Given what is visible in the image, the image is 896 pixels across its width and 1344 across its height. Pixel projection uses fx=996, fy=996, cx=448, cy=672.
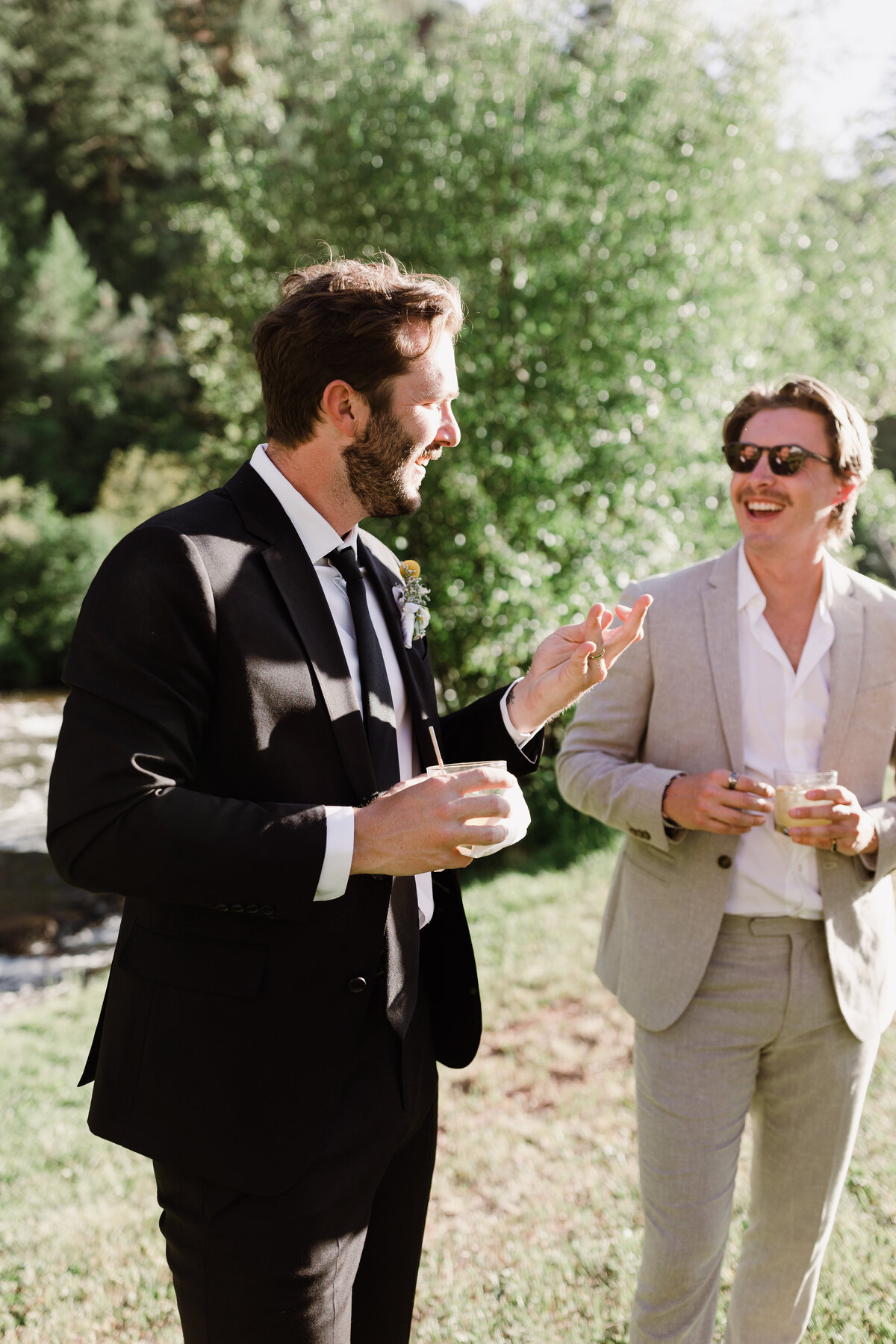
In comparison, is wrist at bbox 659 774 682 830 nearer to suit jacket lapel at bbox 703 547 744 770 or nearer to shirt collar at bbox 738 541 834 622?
suit jacket lapel at bbox 703 547 744 770

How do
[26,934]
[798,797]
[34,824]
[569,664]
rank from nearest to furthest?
[569,664], [798,797], [26,934], [34,824]

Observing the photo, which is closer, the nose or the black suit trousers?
the black suit trousers

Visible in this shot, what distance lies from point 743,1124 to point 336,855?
61.4 inches

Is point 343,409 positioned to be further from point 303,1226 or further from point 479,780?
point 303,1226

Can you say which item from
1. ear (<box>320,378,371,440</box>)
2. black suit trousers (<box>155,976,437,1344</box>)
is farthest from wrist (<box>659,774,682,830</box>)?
ear (<box>320,378,371,440</box>)

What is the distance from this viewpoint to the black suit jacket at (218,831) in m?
1.56

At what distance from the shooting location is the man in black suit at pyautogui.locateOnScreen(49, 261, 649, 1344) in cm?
158

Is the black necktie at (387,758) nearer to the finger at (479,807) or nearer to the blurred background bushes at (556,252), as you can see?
the finger at (479,807)

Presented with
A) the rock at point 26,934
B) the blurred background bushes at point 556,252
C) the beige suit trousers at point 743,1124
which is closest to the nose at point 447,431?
the beige suit trousers at point 743,1124

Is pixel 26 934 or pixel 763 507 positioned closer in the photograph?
pixel 763 507

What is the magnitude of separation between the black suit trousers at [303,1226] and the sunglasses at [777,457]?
1.69 m

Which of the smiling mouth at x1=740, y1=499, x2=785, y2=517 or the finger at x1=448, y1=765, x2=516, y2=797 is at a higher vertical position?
the smiling mouth at x1=740, y1=499, x2=785, y2=517

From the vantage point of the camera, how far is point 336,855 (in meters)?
1.61

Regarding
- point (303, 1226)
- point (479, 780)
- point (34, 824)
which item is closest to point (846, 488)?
point (479, 780)
